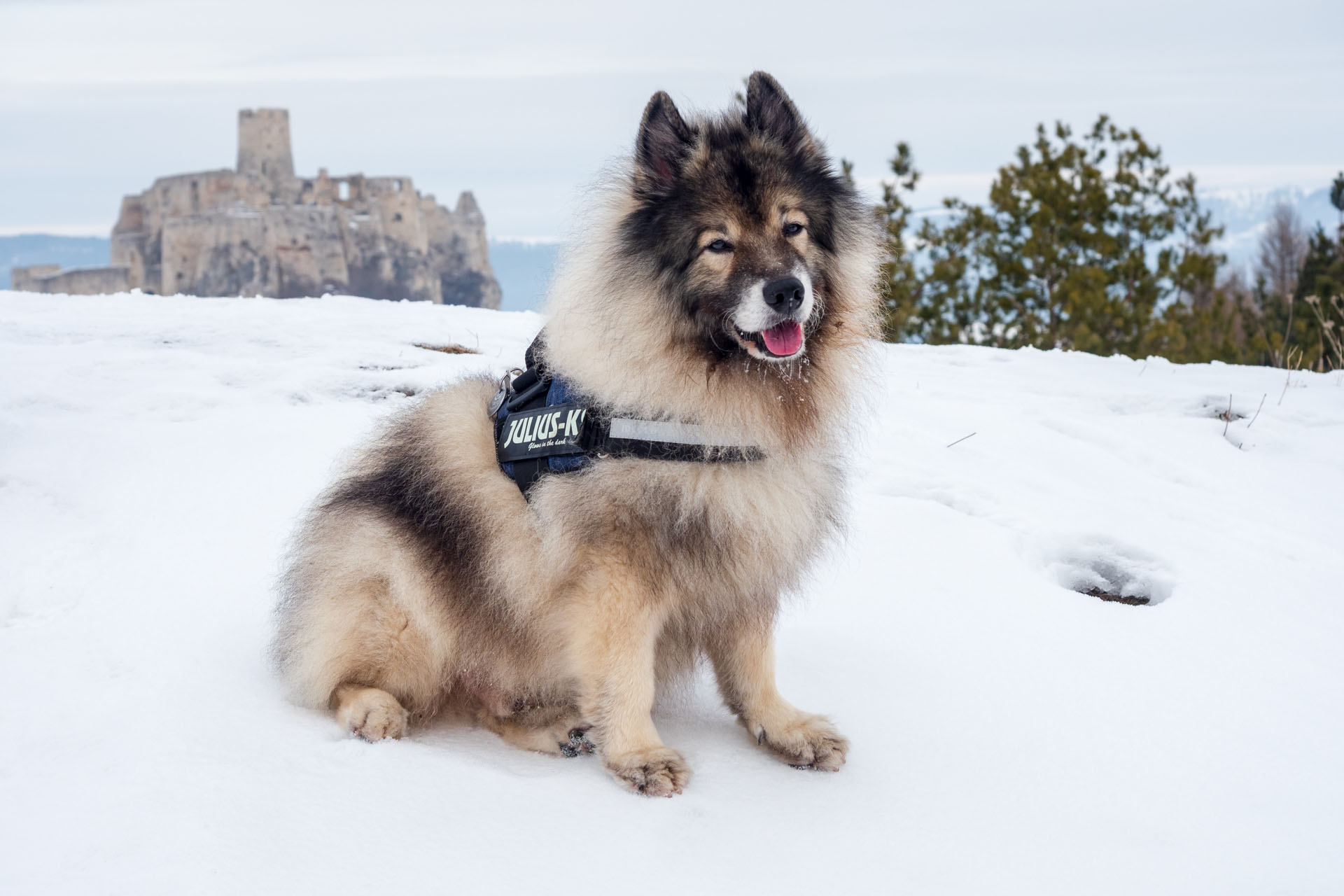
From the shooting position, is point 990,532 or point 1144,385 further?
point 1144,385

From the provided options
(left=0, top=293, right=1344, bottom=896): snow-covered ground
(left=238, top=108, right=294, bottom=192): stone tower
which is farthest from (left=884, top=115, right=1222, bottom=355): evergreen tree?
(left=238, top=108, right=294, bottom=192): stone tower

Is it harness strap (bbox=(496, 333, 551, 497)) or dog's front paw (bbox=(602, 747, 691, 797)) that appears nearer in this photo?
dog's front paw (bbox=(602, 747, 691, 797))

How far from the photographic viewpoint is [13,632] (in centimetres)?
299

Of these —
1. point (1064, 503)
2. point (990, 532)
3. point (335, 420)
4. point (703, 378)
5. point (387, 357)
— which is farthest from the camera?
point (387, 357)

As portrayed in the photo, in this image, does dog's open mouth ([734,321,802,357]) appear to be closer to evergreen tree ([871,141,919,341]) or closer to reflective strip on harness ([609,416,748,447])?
reflective strip on harness ([609,416,748,447])

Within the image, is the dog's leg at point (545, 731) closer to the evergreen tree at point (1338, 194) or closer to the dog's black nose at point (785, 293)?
the dog's black nose at point (785, 293)

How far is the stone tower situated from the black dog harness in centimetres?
6048

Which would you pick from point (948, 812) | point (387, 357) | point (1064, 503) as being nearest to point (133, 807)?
point (948, 812)

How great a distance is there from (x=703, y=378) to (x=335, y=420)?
3023 mm

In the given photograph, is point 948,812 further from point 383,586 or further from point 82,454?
point 82,454

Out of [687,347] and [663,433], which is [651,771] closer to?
[663,433]

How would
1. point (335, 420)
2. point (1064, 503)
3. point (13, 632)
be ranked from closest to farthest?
point (13, 632), point (1064, 503), point (335, 420)

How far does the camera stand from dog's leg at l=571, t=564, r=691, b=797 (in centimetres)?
256

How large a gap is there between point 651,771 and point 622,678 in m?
0.25
